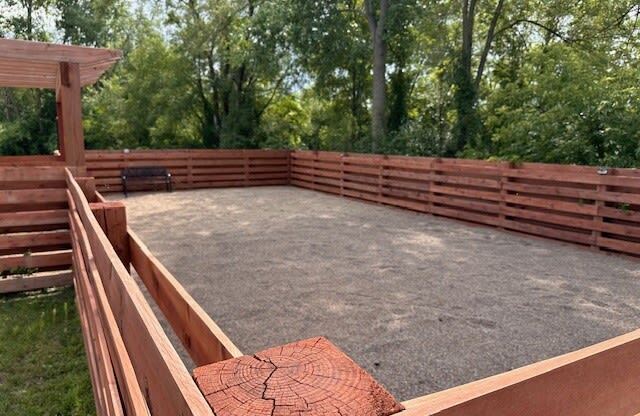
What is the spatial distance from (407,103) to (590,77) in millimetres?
7560

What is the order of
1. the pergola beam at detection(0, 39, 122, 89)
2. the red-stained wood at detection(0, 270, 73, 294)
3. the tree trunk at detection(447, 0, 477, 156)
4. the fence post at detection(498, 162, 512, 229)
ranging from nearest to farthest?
the red-stained wood at detection(0, 270, 73, 294) < the pergola beam at detection(0, 39, 122, 89) < the fence post at detection(498, 162, 512, 229) < the tree trunk at detection(447, 0, 477, 156)

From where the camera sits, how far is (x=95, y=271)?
7.88 feet

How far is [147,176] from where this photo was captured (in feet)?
42.2

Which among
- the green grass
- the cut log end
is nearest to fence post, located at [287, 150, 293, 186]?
the green grass

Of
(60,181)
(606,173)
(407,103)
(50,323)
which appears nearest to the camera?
(50,323)

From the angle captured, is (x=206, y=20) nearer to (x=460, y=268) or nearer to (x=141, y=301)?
(x=460, y=268)

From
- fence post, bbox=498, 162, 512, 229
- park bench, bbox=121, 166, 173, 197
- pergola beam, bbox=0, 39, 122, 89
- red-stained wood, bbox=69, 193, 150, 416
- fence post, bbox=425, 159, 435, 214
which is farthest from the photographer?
park bench, bbox=121, 166, 173, 197

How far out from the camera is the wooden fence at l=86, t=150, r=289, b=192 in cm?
1278

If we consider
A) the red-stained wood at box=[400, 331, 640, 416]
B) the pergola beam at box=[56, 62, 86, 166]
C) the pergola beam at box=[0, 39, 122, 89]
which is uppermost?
the pergola beam at box=[0, 39, 122, 89]

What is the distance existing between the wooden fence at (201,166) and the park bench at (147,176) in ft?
1.22

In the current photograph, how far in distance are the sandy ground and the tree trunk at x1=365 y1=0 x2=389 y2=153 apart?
626 cm

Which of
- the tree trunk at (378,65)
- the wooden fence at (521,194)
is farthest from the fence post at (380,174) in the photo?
the tree trunk at (378,65)

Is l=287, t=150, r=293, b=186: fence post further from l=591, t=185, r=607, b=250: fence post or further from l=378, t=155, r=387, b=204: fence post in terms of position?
l=591, t=185, r=607, b=250: fence post

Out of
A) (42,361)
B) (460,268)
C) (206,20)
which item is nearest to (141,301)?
(42,361)
